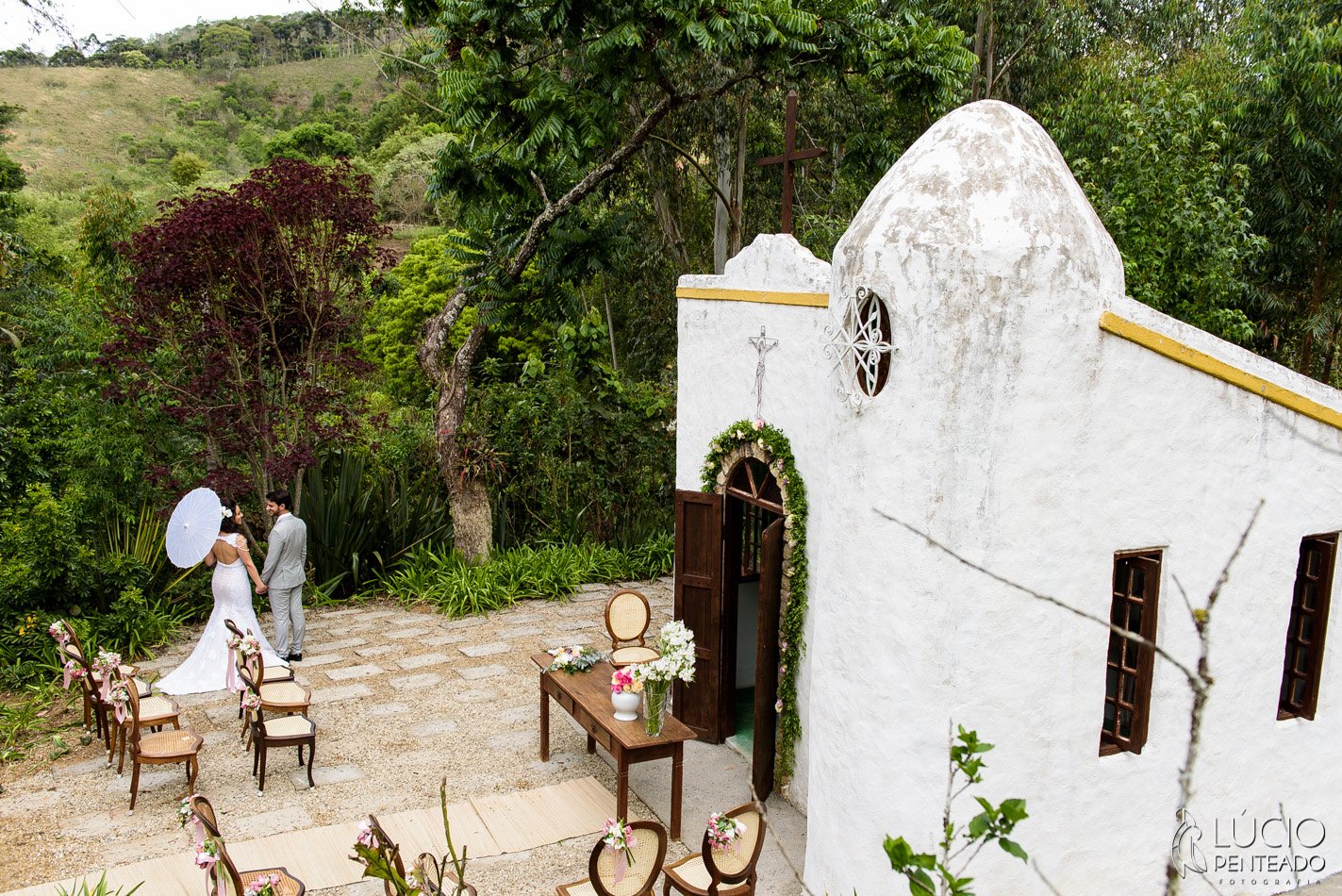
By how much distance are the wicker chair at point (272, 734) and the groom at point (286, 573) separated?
6.84 ft

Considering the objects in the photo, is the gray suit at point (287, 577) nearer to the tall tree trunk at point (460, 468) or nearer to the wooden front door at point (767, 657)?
the tall tree trunk at point (460, 468)

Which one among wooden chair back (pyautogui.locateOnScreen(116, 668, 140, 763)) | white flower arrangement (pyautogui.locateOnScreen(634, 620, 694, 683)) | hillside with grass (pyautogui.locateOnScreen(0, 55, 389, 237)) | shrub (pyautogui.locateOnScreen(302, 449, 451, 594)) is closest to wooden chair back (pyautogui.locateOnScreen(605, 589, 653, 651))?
white flower arrangement (pyautogui.locateOnScreen(634, 620, 694, 683))

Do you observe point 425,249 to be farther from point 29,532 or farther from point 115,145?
point 115,145

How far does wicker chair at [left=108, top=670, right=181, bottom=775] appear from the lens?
277 inches

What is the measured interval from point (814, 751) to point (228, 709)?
17.3ft

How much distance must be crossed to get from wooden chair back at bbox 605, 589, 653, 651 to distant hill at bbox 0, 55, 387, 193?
30340 mm

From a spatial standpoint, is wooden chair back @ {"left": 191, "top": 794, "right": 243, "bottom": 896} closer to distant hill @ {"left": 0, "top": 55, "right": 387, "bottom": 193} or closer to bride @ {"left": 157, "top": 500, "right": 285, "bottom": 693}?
bride @ {"left": 157, "top": 500, "right": 285, "bottom": 693}

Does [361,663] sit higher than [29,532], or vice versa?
[29,532]

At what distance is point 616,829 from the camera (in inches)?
183

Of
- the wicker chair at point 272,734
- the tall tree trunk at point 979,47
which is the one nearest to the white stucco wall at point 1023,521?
the wicker chair at point 272,734

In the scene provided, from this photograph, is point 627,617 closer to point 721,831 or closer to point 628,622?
point 628,622

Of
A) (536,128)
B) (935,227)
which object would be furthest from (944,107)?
(935,227)

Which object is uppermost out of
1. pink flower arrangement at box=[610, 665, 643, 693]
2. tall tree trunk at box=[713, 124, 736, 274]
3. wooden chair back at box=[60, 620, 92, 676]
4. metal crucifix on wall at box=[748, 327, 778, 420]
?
tall tree trunk at box=[713, 124, 736, 274]

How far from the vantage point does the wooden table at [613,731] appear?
6.29 m
